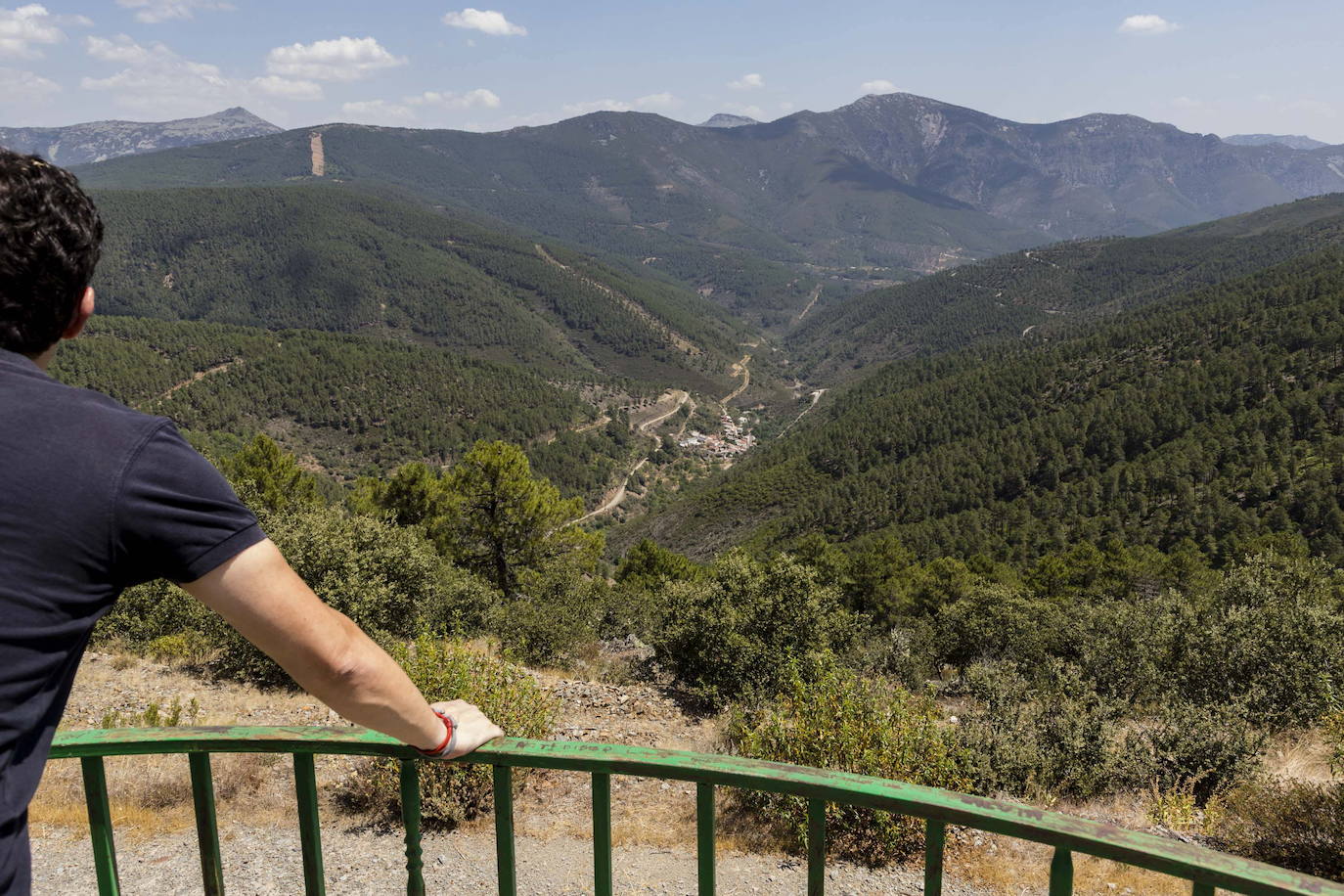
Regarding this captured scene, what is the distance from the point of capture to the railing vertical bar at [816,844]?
2.65 meters

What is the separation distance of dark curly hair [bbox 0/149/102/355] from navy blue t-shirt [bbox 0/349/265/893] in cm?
13

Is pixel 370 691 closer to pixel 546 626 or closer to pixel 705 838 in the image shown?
pixel 705 838

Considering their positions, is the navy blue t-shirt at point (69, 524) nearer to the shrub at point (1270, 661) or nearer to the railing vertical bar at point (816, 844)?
the railing vertical bar at point (816, 844)

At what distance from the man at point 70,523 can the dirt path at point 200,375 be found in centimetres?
12817

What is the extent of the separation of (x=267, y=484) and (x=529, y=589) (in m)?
12.2

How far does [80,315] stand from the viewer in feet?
6.93

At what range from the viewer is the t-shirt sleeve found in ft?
5.55

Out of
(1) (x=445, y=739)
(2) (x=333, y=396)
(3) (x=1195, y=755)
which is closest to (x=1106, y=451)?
(3) (x=1195, y=755)

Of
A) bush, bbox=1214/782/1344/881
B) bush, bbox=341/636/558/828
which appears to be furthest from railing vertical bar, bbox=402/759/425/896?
bush, bbox=1214/782/1344/881

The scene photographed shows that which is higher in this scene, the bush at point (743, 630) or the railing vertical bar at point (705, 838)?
the railing vertical bar at point (705, 838)

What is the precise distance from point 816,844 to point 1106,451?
94142 millimetres

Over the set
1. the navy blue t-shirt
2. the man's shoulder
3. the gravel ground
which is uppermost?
the man's shoulder

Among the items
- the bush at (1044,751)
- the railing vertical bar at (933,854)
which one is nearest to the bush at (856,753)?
the bush at (1044,751)

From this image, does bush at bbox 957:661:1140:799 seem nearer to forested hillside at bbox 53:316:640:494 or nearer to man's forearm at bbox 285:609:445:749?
man's forearm at bbox 285:609:445:749
